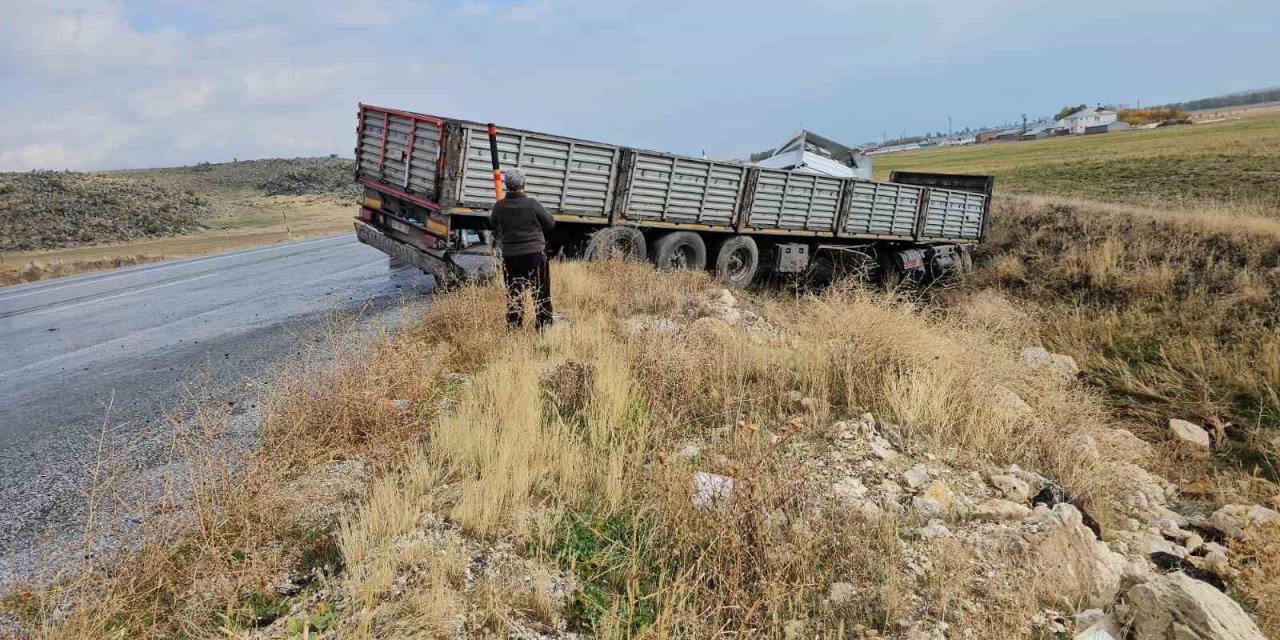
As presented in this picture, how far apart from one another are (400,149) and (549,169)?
2.02 metres

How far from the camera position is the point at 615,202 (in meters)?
9.40

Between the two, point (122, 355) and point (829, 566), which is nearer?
point (829, 566)

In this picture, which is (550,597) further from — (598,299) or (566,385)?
(598,299)

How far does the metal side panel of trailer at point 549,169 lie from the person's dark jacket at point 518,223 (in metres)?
1.78

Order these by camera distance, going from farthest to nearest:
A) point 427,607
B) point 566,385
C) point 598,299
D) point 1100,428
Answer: point 598,299 < point 1100,428 < point 566,385 < point 427,607

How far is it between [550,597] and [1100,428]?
559 centimetres

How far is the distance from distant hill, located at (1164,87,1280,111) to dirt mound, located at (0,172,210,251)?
7208 inches

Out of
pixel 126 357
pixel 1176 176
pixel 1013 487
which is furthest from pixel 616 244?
pixel 1176 176

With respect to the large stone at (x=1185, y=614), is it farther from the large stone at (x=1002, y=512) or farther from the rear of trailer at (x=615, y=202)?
the rear of trailer at (x=615, y=202)

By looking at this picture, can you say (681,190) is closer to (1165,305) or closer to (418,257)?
(418,257)

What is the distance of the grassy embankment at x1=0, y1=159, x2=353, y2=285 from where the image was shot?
20.0 metres

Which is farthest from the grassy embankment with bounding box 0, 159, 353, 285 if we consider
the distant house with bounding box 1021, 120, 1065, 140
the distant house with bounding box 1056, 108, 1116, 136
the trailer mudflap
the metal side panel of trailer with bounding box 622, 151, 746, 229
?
the distant house with bounding box 1056, 108, 1116, 136

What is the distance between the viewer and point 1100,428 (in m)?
5.77

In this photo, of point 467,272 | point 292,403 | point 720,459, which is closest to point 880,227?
point 467,272
